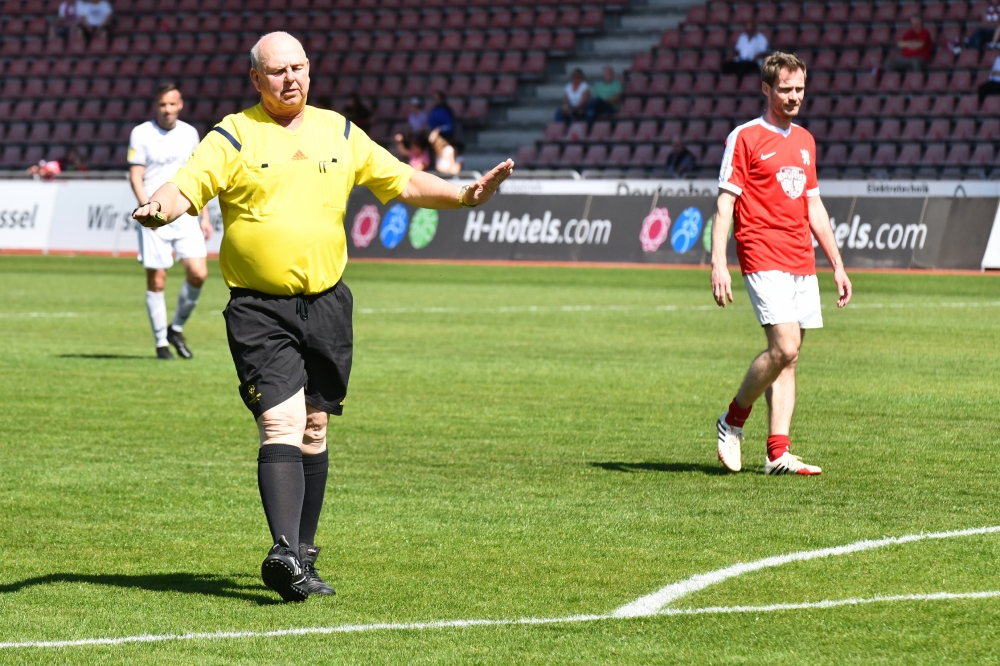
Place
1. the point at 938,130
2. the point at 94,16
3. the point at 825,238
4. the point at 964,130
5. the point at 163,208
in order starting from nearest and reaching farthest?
the point at 163,208 → the point at 825,238 → the point at 964,130 → the point at 938,130 → the point at 94,16

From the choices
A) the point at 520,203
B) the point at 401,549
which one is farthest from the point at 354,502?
the point at 520,203

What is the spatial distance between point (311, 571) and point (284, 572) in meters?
0.44

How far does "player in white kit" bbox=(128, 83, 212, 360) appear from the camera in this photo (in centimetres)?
1496

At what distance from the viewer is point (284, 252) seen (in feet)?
20.8

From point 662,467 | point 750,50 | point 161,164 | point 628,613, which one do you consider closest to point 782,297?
point 662,467

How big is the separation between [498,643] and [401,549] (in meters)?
1.70

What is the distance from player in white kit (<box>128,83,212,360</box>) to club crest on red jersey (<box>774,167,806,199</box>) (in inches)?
277

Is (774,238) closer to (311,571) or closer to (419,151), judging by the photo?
(311,571)

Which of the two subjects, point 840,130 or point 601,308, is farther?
point 840,130

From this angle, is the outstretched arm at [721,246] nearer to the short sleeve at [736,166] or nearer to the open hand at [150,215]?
the short sleeve at [736,166]

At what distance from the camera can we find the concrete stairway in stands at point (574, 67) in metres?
38.1

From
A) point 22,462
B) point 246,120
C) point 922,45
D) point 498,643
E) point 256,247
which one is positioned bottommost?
point 22,462

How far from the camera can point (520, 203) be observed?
2969cm

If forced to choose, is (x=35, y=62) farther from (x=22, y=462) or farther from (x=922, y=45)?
(x=22, y=462)
